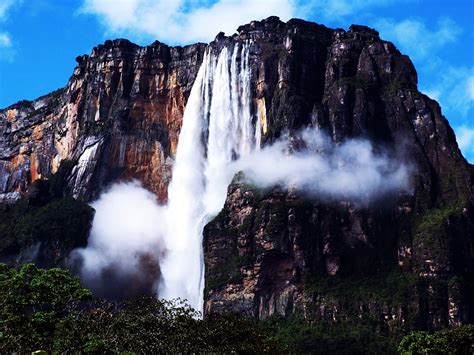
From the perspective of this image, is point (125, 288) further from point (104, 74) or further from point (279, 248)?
point (104, 74)

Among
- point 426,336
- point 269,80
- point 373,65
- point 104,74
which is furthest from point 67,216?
point 426,336

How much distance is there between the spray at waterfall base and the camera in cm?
9706

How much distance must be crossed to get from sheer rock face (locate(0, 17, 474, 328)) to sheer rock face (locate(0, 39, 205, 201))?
0.63 ft

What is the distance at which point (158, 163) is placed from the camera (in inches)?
4294

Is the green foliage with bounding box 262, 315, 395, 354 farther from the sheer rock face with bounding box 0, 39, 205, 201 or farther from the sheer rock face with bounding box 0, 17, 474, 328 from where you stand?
the sheer rock face with bounding box 0, 39, 205, 201

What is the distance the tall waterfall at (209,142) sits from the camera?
104625mm

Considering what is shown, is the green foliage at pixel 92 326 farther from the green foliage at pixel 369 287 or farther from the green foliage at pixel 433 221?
the green foliage at pixel 433 221

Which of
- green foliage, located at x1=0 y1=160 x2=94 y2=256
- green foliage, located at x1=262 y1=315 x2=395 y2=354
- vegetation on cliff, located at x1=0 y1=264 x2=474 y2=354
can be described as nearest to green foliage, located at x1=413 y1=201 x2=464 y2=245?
green foliage, located at x1=262 y1=315 x2=395 y2=354

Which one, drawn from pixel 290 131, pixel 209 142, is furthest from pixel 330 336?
pixel 209 142

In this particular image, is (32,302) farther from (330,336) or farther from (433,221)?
(433,221)

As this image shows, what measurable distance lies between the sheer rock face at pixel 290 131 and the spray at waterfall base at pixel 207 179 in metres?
1.66

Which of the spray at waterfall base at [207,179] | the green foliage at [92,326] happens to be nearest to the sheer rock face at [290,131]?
the spray at waterfall base at [207,179]

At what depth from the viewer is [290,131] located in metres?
100

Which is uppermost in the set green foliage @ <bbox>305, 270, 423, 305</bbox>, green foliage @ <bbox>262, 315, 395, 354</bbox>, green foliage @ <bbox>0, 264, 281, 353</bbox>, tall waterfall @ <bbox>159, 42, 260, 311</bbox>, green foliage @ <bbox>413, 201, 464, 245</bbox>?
tall waterfall @ <bbox>159, 42, 260, 311</bbox>
